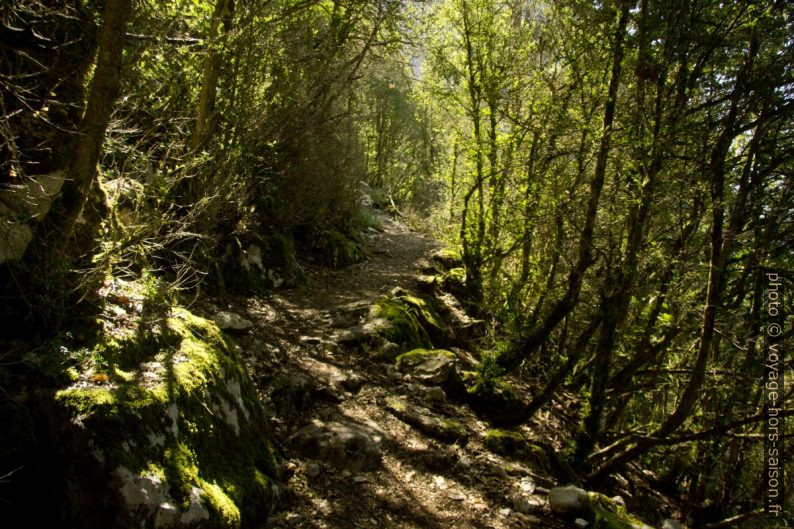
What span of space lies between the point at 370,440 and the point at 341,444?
32 centimetres

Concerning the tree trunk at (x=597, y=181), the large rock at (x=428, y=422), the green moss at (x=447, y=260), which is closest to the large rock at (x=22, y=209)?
the large rock at (x=428, y=422)

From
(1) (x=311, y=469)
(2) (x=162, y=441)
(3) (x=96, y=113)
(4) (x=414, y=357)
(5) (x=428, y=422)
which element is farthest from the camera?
(4) (x=414, y=357)

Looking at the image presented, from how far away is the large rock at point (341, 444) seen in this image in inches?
157

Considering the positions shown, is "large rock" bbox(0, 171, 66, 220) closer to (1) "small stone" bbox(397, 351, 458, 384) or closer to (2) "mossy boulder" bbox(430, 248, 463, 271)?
(1) "small stone" bbox(397, 351, 458, 384)

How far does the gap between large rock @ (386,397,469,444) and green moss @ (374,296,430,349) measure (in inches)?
61.6

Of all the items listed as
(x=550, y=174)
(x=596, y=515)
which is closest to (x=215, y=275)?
(x=550, y=174)

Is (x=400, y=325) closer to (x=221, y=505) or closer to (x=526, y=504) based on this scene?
(x=526, y=504)

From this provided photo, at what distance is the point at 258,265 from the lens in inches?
307

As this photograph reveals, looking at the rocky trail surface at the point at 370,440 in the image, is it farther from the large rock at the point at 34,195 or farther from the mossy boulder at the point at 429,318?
the large rock at the point at 34,195

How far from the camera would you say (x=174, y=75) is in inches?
215

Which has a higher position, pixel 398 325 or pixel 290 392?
pixel 398 325

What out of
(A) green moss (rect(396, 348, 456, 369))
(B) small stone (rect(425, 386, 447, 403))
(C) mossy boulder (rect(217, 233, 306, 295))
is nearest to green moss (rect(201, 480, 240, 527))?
(B) small stone (rect(425, 386, 447, 403))

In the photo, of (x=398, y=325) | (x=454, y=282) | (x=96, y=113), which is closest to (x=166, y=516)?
(x=96, y=113)

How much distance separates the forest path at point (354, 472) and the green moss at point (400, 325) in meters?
0.41
